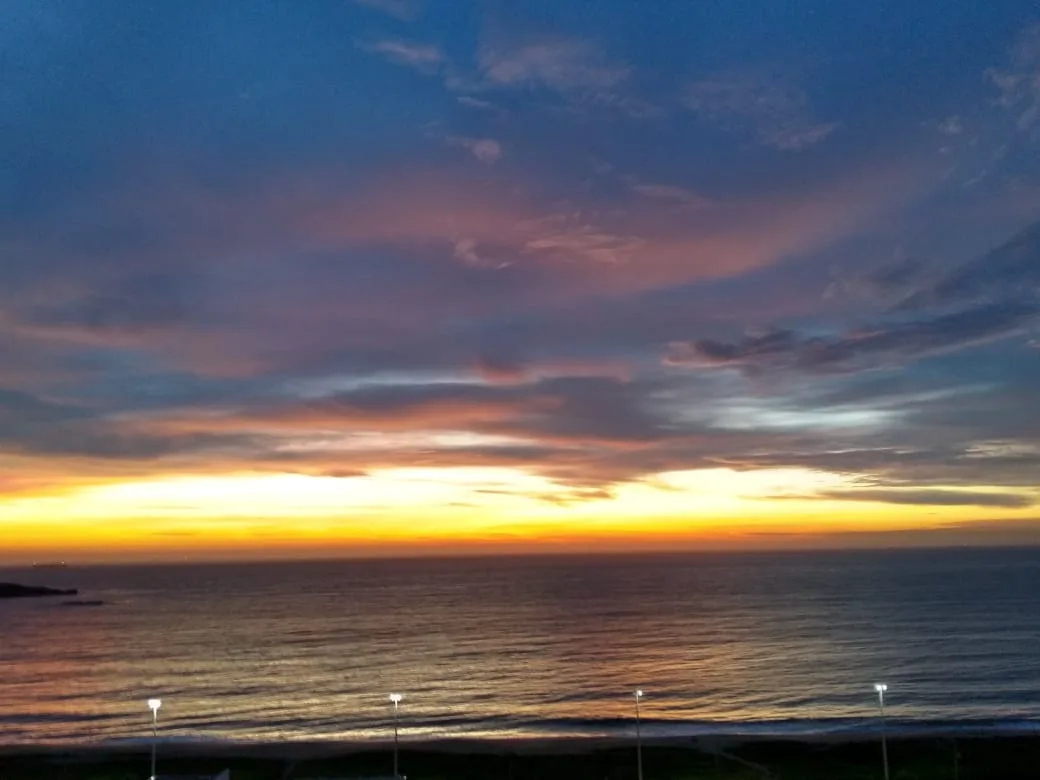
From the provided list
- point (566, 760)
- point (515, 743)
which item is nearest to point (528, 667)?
point (515, 743)

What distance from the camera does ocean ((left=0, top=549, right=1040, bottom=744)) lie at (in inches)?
2009

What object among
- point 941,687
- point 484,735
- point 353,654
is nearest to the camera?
point 484,735

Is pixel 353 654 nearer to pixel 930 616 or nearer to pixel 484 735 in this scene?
pixel 484 735

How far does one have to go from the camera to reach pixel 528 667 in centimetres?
7088

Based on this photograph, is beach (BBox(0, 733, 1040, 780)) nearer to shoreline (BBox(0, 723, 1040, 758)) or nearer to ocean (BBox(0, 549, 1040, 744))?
shoreline (BBox(0, 723, 1040, 758))

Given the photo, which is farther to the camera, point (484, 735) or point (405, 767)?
point (484, 735)

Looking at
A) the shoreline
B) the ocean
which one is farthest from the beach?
the ocean

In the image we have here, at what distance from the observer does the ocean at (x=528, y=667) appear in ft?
167

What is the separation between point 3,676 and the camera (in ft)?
240

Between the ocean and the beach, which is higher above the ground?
the beach

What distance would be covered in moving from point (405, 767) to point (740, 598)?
104125 millimetres

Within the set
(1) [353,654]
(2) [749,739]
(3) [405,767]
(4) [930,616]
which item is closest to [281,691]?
(1) [353,654]

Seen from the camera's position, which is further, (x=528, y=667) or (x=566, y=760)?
(x=528, y=667)

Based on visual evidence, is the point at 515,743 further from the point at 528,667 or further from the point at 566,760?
the point at 528,667
